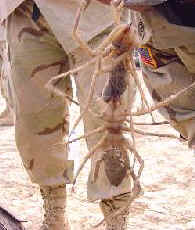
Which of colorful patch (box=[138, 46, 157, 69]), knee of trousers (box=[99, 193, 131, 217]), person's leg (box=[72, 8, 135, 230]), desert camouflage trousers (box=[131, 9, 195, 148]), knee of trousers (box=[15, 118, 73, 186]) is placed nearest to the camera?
desert camouflage trousers (box=[131, 9, 195, 148])

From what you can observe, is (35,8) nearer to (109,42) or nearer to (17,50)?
(17,50)

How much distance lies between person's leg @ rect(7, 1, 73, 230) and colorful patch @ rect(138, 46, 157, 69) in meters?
0.57

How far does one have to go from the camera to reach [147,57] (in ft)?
5.63

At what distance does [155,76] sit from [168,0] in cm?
25

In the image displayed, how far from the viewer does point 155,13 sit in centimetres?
155

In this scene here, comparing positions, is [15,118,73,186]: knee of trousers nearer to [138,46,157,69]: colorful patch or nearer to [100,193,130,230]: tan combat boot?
[100,193,130,230]: tan combat boot

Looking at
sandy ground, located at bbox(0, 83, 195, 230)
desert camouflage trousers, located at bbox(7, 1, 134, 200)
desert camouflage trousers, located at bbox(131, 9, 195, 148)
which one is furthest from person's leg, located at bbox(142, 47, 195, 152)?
sandy ground, located at bbox(0, 83, 195, 230)

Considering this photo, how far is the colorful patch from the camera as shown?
1.68 m

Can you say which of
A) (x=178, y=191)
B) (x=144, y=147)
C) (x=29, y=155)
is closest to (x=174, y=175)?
(x=178, y=191)

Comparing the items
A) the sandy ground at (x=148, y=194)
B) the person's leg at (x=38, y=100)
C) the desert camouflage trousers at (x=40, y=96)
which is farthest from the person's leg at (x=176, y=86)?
the sandy ground at (x=148, y=194)

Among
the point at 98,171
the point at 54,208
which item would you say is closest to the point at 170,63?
the point at 98,171

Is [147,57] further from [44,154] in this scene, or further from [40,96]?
[44,154]

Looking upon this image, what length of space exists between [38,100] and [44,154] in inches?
9.1

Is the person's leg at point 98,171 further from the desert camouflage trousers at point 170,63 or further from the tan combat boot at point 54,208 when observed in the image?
the tan combat boot at point 54,208
